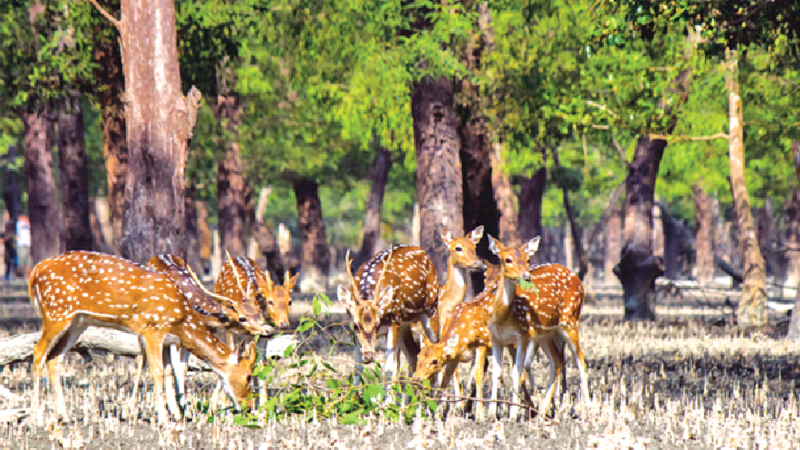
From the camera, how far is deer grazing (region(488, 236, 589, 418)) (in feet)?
29.0

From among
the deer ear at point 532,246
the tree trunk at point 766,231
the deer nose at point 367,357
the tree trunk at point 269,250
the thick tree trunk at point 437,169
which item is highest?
the thick tree trunk at point 437,169

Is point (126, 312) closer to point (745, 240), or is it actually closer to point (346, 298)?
point (346, 298)

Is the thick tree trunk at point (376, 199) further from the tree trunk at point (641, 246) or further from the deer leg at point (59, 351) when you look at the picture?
the deer leg at point (59, 351)

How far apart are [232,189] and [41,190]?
5595 mm

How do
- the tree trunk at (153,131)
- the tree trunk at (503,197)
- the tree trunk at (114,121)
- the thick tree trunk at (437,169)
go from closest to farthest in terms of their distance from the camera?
the tree trunk at (153,131) → the thick tree trunk at (437,169) → the tree trunk at (114,121) → the tree trunk at (503,197)

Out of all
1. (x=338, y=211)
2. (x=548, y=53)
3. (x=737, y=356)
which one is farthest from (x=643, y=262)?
(x=338, y=211)

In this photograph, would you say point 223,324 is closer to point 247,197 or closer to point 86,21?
point 86,21

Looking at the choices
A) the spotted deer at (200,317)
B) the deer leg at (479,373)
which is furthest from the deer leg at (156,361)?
the deer leg at (479,373)

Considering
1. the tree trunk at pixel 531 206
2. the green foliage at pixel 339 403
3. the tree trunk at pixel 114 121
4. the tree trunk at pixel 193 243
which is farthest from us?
the tree trunk at pixel 193 243

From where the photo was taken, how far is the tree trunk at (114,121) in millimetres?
18531

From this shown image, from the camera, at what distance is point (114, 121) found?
65.4 ft

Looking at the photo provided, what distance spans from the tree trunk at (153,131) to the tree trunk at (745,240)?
11437 millimetres

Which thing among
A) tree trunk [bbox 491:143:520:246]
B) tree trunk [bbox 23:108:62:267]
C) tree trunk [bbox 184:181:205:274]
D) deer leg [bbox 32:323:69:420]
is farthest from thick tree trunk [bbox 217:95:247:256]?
deer leg [bbox 32:323:69:420]

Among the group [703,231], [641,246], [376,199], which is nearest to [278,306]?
[641,246]
